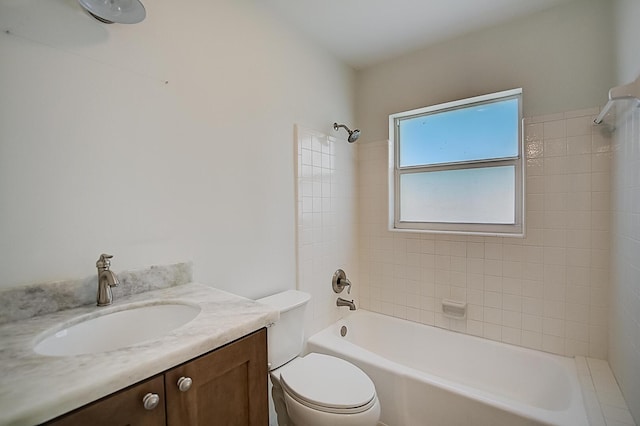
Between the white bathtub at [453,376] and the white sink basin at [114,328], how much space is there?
3.65 feet

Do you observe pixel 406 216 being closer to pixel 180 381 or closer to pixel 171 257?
pixel 171 257

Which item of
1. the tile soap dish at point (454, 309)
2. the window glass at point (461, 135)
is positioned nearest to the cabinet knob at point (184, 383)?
the tile soap dish at point (454, 309)

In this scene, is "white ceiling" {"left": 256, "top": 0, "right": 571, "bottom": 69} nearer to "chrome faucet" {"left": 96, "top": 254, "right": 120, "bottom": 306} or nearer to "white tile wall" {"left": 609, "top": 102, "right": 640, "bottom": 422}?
"white tile wall" {"left": 609, "top": 102, "right": 640, "bottom": 422}

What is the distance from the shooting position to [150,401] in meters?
0.66

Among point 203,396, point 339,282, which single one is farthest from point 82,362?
point 339,282

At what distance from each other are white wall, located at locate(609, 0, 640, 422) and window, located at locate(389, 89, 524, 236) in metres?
0.50

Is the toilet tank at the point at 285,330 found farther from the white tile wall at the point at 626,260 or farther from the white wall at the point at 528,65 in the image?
the white wall at the point at 528,65

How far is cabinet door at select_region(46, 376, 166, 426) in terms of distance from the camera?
566 millimetres

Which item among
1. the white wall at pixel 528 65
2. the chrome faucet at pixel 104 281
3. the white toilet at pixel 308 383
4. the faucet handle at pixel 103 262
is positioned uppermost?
the white wall at pixel 528 65

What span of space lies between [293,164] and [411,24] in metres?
1.24

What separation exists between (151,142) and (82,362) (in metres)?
0.87

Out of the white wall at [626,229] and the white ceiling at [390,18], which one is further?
the white ceiling at [390,18]

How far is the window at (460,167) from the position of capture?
2018 millimetres

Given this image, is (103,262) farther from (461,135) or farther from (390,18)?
(461,135)
